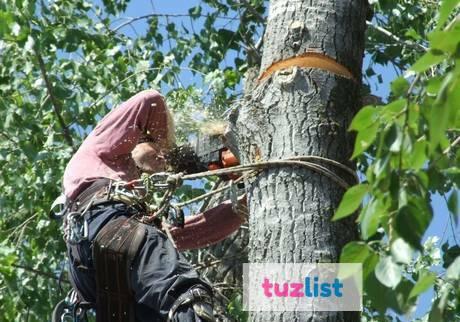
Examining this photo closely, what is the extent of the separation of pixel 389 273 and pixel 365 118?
0.31 metres

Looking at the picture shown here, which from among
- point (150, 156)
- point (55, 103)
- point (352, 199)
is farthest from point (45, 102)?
point (352, 199)

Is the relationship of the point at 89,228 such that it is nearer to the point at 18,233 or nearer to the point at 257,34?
the point at 18,233

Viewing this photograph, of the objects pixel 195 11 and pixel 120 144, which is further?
pixel 195 11

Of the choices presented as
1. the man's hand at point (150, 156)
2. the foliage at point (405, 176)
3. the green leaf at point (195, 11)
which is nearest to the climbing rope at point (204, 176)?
the man's hand at point (150, 156)

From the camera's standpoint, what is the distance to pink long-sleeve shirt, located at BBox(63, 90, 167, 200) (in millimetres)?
4590

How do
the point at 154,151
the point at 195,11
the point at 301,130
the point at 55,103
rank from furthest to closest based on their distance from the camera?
the point at 195,11
the point at 55,103
the point at 154,151
the point at 301,130

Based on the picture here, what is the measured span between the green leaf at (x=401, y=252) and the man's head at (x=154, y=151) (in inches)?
83.8

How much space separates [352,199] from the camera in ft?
9.14

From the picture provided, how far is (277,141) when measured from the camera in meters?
3.82

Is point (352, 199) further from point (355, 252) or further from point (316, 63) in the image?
point (316, 63)

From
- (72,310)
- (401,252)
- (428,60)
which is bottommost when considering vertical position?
(72,310)

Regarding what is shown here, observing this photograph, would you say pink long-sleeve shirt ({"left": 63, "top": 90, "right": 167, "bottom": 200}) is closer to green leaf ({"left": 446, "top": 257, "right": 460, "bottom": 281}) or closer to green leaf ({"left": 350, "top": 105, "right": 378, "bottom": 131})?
green leaf ({"left": 350, "top": 105, "right": 378, "bottom": 131})

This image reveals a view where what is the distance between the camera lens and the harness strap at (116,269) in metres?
4.34

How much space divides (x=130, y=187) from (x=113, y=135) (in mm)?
184
